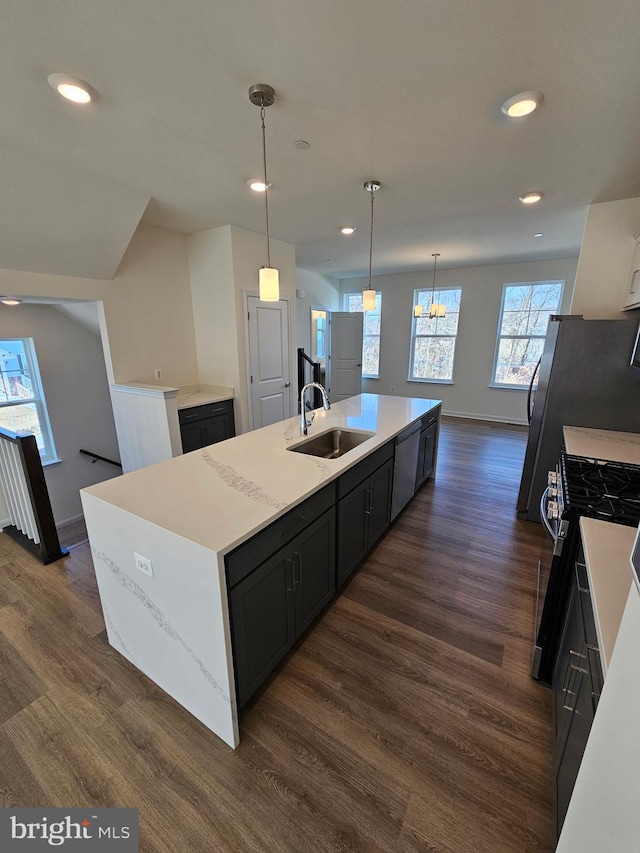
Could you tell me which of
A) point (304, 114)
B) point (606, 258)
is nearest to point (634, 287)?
point (606, 258)

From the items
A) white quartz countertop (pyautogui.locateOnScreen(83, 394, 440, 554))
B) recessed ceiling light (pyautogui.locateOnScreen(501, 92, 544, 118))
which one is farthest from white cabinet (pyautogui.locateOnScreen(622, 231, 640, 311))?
white quartz countertop (pyautogui.locateOnScreen(83, 394, 440, 554))

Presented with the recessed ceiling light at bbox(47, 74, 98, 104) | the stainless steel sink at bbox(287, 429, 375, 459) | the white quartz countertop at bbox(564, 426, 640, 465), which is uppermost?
the recessed ceiling light at bbox(47, 74, 98, 104)

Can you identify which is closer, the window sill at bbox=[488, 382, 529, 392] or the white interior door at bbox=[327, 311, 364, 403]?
the window sill at bbox=[488, 382, 529, 392]

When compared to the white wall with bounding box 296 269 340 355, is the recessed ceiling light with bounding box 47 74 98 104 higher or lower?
higher

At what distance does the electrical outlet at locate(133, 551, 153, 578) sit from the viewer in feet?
4.66

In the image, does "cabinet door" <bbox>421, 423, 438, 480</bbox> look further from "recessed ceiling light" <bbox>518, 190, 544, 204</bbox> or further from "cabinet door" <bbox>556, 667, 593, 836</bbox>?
"cabinet door" <bbox>556, 667, 593, 836</bbox>

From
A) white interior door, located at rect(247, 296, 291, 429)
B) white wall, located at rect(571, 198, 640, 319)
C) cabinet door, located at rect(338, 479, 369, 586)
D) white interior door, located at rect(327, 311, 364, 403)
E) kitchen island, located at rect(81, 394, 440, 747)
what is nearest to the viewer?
kitchen island, located at rect(81, 394, 440, 747)

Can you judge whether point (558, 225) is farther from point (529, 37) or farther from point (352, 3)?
point (352, 3)

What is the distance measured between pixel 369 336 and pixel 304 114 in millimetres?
6115

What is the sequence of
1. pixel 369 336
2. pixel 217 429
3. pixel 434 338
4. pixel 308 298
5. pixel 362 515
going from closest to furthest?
pixel 362 515, pixel 217 429, pixel 308 298, pixel 434 338, pixel 369 336

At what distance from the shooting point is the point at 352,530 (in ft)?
7.23

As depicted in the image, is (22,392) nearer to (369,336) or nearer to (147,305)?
(147,305)

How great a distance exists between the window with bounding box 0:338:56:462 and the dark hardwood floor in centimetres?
235

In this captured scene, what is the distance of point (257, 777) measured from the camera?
1327mm
